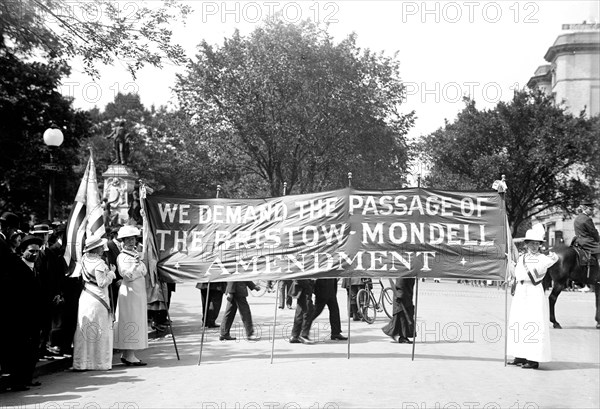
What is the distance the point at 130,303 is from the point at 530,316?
18.1 feet

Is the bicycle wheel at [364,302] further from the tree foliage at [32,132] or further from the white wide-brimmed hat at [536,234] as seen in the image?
the tree foliage at [32,132]

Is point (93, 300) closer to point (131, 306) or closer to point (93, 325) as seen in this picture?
point (93, 325)

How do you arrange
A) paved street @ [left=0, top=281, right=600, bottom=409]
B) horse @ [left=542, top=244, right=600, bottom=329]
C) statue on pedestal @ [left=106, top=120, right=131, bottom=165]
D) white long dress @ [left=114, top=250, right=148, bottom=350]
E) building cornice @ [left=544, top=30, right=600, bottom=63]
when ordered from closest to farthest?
paved street @ [left=0, top=281, right=600, bottom=409]
white long dress @ [left=114, top=250, right=148, bottom=350]
horse @ [left=542, top=244, right=600, bottom=329]
statue on pedestal @ [left=106, top=120, right=131, bottom=165]
building cornice @ [left=544, top=30, right=600, bottom=63]

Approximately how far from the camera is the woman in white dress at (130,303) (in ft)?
35.1

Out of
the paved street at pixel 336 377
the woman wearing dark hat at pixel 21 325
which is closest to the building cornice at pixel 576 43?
the paved street at pixel 336 377

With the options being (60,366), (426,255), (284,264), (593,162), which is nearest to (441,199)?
(426,255)

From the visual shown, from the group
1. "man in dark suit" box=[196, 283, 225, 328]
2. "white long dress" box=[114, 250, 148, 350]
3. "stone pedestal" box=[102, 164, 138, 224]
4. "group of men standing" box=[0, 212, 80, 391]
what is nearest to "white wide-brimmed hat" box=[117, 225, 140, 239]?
"white long dress" box=[114, 250, 148, 350]

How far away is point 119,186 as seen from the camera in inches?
1147

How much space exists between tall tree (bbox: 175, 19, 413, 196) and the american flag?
985 inches

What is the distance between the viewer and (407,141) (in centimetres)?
4009

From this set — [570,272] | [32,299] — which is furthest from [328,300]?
[570,272]

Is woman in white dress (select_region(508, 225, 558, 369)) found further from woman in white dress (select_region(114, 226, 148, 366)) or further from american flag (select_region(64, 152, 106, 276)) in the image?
american flag (select_region(64, 152, 106, 276))

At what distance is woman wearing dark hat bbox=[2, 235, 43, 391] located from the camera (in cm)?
891

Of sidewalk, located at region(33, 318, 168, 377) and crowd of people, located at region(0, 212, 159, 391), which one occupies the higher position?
crowd of people, located at region(0, 212, 159, 391)
